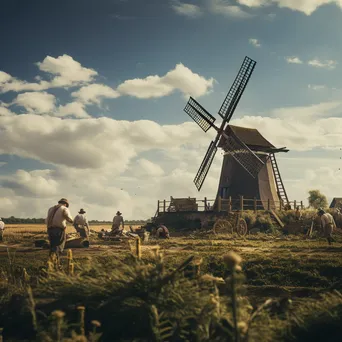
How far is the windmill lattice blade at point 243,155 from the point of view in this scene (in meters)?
30.3

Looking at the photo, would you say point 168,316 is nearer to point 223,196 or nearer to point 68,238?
point 68,238

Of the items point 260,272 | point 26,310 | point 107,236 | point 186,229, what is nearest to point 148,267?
point 26,310

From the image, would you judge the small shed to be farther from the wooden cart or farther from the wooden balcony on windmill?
the wooden cart

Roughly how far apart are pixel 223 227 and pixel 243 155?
25.9 ft

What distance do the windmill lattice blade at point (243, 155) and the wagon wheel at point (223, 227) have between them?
6.06m

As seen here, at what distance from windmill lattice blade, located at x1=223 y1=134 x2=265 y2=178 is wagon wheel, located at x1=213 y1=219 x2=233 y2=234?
6.06 metres

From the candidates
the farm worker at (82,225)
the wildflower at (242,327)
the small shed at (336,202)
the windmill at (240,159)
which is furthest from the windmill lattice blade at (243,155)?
the small shed at (336,202)

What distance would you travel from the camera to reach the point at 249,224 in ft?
89.2

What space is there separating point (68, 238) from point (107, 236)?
4.84 meters

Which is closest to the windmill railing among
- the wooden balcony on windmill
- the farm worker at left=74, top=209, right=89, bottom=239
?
the wooden balcony on windmill

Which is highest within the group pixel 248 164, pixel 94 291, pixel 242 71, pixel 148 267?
pixel 242 71

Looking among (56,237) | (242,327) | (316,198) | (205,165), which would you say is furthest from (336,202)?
(242,327)

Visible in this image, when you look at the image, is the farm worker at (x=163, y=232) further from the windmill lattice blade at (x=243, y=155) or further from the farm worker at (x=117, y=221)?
the windmill lattice blade at (x=243, y=155)

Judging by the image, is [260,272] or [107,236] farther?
[107,236]
